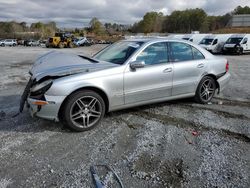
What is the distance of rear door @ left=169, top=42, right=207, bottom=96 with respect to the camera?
15.6 ft

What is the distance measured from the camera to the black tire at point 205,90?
5.22 m

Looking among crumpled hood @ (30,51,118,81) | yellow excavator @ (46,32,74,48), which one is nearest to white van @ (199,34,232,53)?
yellow excavator @ (46,32,74,48)

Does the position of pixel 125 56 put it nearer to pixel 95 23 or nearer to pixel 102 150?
pixel 102 150

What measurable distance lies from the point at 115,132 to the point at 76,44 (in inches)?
1502

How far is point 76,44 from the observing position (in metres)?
40.2

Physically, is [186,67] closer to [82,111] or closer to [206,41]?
[82,111]

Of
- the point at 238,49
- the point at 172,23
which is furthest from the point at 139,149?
the point at 172,23

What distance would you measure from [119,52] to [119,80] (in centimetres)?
87

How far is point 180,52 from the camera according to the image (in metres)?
4.92

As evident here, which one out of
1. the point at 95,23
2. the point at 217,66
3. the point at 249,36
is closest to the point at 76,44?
the point at 249,36

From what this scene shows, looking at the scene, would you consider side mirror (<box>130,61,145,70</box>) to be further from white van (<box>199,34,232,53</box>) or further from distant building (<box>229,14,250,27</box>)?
distant building (<box>229,14,250,27</box>)

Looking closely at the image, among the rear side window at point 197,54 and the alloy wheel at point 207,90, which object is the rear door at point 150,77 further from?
the alloy wheel at point 207,90

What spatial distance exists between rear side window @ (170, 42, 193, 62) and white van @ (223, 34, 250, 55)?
20.8 metres

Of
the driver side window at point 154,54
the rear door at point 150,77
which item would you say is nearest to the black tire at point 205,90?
the rear door at point 150,77
